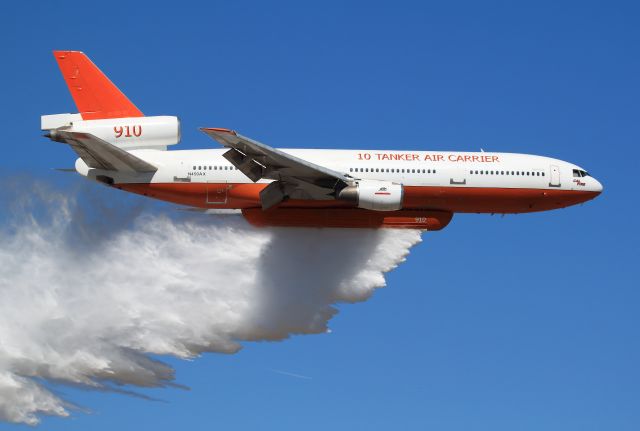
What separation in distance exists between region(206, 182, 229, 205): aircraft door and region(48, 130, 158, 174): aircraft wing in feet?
7.38

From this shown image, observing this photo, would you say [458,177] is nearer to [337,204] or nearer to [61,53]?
[337,204]

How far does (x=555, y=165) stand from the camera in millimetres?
44938

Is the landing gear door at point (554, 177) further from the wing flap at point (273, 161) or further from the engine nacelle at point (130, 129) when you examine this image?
the engine nacelle at point (130, 129)

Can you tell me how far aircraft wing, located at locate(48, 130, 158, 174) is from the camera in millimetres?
40375

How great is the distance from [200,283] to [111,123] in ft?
23.8

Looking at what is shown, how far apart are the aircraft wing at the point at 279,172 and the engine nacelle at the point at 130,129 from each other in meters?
4.40

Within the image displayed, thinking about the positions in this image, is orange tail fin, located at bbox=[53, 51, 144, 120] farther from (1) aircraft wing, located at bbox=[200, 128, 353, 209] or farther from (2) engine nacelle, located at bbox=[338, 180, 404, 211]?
(2) engine nacelle, located at bbox=[338, 180, 404, 211]

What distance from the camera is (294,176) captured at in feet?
134

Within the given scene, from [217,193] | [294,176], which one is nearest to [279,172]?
[294,176]

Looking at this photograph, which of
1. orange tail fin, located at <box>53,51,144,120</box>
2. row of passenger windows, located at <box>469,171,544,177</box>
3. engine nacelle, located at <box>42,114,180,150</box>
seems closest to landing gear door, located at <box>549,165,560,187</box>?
row of passenger windows, located at <box>469,171,544,177</box>

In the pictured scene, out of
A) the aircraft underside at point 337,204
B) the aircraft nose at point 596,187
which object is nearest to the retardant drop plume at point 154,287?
the aircraft underside at point 337,204

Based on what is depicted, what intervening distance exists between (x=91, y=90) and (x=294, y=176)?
969cm

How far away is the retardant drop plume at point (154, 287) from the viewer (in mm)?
41594

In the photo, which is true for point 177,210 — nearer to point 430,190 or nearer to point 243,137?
point 243,137
